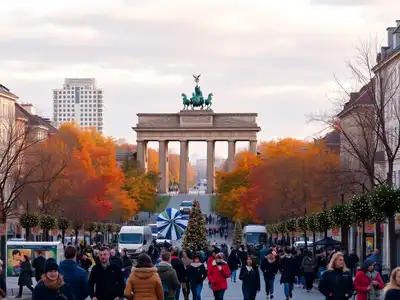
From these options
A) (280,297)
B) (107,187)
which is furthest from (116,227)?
(280,297)

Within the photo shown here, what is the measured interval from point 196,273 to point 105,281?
43.8ft

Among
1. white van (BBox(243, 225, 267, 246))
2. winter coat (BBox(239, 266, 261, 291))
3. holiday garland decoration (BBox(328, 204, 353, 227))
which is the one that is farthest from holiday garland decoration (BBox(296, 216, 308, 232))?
winter coat (BBox(239, 266, 261, 291))

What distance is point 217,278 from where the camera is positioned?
1369 inches

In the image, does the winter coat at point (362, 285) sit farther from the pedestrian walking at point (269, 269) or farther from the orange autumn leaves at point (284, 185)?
the orange autumn leaves at point (284, 185)

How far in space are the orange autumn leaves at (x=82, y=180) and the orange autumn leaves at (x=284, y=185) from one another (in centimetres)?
1125

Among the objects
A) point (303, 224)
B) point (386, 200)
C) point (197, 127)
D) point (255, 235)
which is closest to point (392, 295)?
point (386, 200)

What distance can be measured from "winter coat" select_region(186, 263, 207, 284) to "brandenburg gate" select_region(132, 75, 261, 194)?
15913cm

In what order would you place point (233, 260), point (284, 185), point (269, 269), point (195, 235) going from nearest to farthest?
point (269, 269), point (233, 260), point (195, 235), point (284, 185)

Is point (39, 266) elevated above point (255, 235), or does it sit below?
below

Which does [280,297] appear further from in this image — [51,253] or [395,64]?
[395,64]

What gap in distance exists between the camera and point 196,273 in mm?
35938

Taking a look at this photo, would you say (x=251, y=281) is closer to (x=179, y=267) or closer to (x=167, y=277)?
(x=179, y=267)

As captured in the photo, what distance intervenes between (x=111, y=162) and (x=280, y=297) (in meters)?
78.0

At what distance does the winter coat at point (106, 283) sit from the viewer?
2267cm
